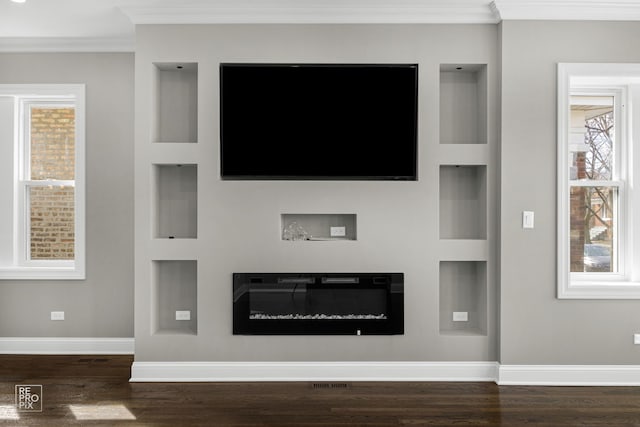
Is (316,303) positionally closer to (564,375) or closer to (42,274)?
(564,375)

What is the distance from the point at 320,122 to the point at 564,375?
254 cm

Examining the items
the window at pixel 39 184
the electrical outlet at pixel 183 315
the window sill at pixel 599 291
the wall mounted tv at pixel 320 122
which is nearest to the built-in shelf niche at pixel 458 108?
the wall mounted tv at pixel 320 122

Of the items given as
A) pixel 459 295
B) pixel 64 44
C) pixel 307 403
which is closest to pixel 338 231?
pixel 459 295

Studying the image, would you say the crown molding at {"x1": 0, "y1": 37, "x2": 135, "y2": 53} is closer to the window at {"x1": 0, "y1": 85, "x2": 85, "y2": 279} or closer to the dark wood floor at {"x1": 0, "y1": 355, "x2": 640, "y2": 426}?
the window at {"x1": 0, "y1": 85, "x2": 85, "y2": 279}

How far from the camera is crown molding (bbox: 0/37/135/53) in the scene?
4039 mm

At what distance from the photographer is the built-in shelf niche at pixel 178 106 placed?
12.1ft

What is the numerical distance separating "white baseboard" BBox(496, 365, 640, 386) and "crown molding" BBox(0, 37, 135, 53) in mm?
4007

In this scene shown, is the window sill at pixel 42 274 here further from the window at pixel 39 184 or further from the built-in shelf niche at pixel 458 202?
the built-in shelf niche at pixel 458 202

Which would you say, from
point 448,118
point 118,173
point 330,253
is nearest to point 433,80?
point 448,118

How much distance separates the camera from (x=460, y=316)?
371 cm

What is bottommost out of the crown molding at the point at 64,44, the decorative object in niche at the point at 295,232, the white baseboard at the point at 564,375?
the white baseboard at the point at 564,375

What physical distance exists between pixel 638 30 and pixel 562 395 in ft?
8.71

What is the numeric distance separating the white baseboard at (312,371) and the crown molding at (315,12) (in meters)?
2.50

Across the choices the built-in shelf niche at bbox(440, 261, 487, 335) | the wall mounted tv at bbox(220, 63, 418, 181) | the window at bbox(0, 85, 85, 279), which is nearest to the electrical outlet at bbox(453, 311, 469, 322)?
the built-in shelf niche at bbox(440, 261, 487, 335)
